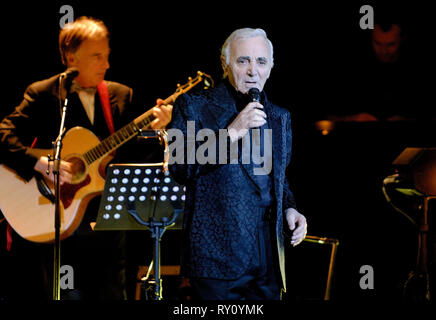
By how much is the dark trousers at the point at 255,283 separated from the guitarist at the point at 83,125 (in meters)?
1.96

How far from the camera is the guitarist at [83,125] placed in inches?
146

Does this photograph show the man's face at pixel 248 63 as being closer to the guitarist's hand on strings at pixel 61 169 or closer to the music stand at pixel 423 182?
the music stand at pixel 423 182

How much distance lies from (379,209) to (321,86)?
105 centimetres

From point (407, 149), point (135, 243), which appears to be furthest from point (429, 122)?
point (135, 243)

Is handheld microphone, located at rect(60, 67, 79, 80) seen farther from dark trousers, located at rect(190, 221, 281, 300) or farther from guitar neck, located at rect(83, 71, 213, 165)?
dark trousers, located at rect(190, 221, 281, 300)

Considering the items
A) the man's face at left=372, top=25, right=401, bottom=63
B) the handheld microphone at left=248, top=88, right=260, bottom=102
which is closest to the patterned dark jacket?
the handheld microphone at left=248, top=88, right=260, bottom=102

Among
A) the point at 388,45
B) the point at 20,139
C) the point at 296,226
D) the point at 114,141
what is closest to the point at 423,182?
the point at 388,45

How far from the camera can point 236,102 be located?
2092mm

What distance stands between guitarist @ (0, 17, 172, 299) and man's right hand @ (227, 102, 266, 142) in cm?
214

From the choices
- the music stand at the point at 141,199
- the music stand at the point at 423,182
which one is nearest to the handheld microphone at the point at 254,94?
→ the music stand at the point at 141,199

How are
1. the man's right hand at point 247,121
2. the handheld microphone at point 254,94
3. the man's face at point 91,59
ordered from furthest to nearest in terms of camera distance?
1. the man's face at point 91,59
2. the handheld microphone at point 254,94
3. the man's right hand at point 247,121

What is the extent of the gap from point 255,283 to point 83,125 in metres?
2.27
